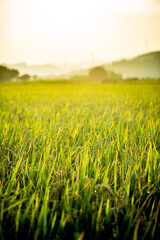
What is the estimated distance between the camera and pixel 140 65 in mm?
93938

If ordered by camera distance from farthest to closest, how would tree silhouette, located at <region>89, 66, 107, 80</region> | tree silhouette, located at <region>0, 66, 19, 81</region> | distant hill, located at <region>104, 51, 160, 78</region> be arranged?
distant hill, located at <region>104, 51, 160, 78</region> < tree silhouette, located at <region>89, 66, 107, 80</region> < tree silhouette, located at <region>0, 66, 19, 81</region>

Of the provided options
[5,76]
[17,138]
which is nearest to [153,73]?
[5,76]

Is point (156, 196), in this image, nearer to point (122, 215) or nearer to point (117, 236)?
point (122, 215)

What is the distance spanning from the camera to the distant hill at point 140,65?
8616cm

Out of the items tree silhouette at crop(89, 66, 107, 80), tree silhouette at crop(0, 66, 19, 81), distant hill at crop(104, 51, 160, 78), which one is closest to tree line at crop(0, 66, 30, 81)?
tree silhouette at crop(0, 66, 19, 81)

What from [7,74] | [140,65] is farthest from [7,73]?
[140,65]

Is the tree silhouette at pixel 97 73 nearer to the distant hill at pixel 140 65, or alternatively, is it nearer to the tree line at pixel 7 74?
the tree line at pixel 7 74

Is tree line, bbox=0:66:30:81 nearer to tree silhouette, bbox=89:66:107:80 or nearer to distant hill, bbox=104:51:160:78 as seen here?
tree silhouette, bbox=89:66:107:80

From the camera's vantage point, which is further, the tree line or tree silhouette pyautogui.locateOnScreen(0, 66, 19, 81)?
the tree line

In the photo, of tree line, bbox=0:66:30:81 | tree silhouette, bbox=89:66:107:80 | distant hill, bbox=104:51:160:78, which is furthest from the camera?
distant hill, bbox=104:51:160:78

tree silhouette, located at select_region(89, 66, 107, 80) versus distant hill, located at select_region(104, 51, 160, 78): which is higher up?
distant hill, located at select_region(104, 51, 160, 78)

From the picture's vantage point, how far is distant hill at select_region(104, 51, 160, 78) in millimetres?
86156

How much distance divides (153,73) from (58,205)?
320 feet

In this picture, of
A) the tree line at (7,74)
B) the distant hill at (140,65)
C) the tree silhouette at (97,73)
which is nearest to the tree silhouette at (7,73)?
the tree line at (7,74)
